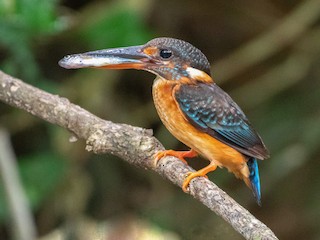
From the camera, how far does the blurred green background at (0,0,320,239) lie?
3852 mm

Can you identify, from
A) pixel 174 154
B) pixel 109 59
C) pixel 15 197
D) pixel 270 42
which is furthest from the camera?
pixel 270 42

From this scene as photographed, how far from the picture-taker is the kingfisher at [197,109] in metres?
2.66

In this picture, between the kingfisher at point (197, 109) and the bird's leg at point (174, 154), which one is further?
the kingfisher at point (197, 109)

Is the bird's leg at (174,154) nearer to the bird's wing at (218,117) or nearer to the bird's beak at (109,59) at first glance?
the bird's wing at (218,117)

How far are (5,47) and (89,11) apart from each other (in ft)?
1.50

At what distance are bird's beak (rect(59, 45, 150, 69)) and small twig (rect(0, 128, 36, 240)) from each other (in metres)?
1.13

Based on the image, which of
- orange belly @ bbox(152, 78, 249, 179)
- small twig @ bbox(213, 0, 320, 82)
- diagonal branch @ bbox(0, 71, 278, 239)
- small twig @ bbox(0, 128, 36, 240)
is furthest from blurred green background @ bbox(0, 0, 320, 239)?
orange belly @ bbox(152, 78, 249, 179)

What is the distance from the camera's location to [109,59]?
2.51 m

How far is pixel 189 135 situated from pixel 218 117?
13 cm

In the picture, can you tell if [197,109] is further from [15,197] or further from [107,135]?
[15,197]

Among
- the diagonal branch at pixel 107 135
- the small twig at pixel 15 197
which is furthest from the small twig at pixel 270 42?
the diagonal branch at pixel 107 135

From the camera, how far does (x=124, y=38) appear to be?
3.81 m

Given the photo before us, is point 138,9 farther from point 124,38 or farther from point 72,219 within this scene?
point 72,219

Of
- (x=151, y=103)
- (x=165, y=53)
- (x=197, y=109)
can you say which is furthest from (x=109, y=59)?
(x=151, y=103)
